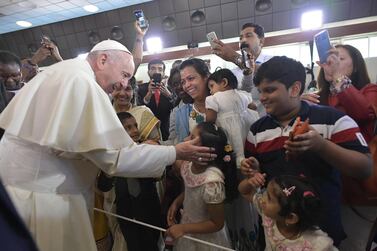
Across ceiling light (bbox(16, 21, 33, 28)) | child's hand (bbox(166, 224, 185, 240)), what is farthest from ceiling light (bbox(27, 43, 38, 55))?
child's hand (bbox(166, 224, 185, 240))

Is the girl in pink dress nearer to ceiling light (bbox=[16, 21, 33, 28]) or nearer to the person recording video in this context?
the person recording video

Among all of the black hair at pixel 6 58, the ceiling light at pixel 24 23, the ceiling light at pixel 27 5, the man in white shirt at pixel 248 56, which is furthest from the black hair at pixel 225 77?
the ceiling light at pixel 24 23

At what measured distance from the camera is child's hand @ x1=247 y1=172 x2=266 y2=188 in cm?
126

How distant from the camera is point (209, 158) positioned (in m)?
1.43

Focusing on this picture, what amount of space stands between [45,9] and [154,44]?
251cm

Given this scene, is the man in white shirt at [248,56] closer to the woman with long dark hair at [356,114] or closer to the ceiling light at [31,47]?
the woman with long dark hair at [356,114]

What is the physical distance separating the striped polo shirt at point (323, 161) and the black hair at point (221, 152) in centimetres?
34

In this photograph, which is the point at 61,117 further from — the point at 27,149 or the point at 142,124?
the point at 142,124

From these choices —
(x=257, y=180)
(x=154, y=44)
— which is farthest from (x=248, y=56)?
(x=154, y=44)

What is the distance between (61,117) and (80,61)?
1.39 feet

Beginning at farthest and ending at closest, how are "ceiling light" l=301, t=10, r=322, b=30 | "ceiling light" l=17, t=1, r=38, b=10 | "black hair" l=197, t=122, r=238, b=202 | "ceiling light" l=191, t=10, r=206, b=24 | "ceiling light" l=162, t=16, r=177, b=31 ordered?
1. "ceiling light" l=162, t=16, r=177, b=31
2. "ceiling light" l=191, t=10, r=206, b=24
3. "ceiling light" l=17, t=1, r=38, b=10
4. "ceiling light" l=301, t=10, r=322, b=30
5. "black hair" l=197, t=122, r=238, b=202

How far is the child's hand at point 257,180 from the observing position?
4.13 feet

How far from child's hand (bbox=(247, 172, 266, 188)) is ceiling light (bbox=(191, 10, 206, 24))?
501 centimetres

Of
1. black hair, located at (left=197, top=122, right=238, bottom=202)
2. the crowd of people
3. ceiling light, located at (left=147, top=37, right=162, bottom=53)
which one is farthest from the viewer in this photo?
ceiling light, located at (left=147, top=37, right=162, bottom=53)
